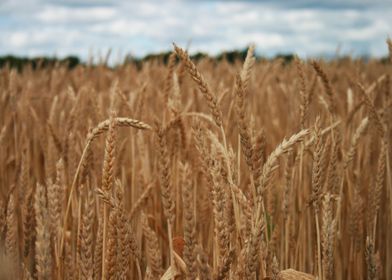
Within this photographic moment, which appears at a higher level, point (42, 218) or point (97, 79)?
point (97, 79)

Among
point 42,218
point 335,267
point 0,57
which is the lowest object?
point 335,267

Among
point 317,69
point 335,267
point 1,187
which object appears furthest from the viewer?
point 1,187

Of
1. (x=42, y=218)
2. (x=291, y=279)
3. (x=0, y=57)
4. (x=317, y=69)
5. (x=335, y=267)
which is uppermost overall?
(x=0, y=57)

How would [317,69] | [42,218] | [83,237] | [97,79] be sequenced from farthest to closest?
1. [97,79]
2. [317,69]
3. [83,237]
4. [42,218]

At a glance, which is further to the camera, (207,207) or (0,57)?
(0,57)

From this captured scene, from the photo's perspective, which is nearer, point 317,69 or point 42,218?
point 42,218

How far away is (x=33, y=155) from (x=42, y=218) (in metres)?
2.15

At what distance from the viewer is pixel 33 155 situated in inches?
116

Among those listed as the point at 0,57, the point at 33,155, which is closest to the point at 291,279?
the point at 33,155

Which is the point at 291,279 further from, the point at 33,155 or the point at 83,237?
the point at 33,155

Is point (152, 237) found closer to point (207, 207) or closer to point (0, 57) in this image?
point (207, 207)

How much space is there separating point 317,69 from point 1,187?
1404 mm

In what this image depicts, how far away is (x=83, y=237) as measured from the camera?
101 centimetres

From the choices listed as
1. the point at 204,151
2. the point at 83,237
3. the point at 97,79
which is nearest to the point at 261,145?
the point at 204,151
